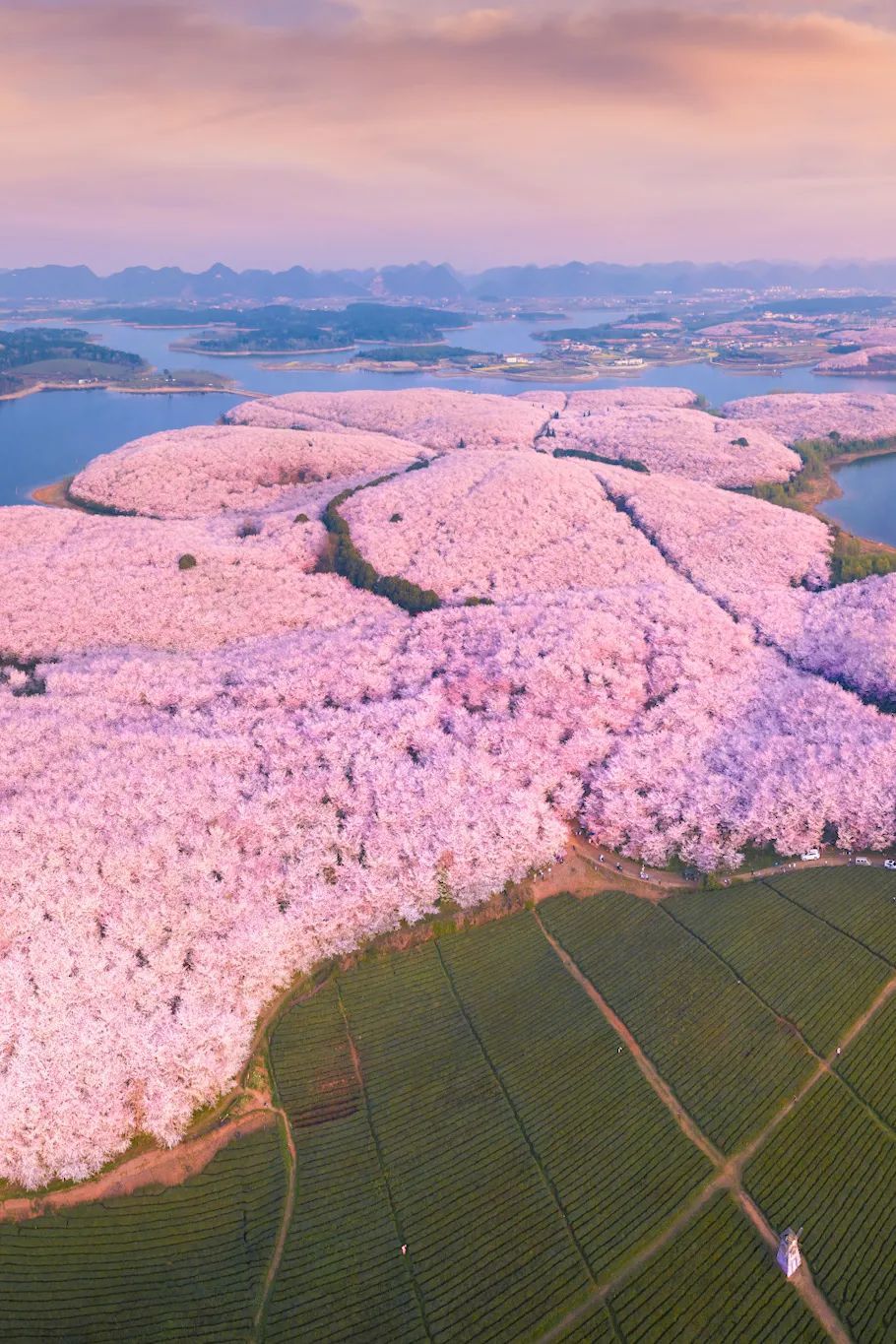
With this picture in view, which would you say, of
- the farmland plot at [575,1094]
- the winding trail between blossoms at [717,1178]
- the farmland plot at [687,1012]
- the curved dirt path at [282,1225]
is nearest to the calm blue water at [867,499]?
the farmland plot at [687,1012]

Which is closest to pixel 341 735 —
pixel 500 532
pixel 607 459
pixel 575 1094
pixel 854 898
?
pixel 575 1094

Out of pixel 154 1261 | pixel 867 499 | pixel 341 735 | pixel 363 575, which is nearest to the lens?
pixel 154 1261

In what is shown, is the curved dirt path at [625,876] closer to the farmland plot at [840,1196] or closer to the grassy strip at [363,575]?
the farmland plot at [840,1196]

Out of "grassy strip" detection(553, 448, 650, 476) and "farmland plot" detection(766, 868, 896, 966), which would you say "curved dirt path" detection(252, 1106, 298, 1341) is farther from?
"grassy strip" detection(553, 448, 650, 476)

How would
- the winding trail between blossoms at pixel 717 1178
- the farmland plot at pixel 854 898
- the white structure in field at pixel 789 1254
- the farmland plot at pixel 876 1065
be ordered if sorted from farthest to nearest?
the farmland plot at pixel 854 898
the farmland plot at pixel 876 1065
the white structure in field at pixel 789 1254
the winding trail between blossoms at pixel 717 1178

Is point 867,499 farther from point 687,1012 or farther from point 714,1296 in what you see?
point 714,1296

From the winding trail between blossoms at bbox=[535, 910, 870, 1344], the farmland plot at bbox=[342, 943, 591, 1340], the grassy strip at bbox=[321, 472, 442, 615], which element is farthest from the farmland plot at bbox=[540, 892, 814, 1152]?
the grassy strip at bbox=[321, 472, 442, 615]
